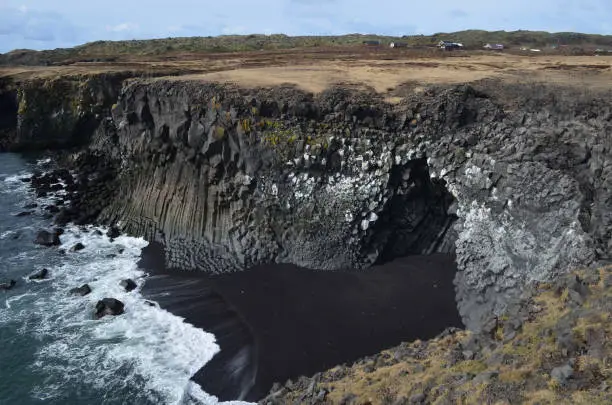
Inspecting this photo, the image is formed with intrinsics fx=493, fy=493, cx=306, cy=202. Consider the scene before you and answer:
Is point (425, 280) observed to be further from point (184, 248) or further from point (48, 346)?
point (48, 346)

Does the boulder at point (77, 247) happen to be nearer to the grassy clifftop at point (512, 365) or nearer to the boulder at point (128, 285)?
the boulder at point (128, 285)

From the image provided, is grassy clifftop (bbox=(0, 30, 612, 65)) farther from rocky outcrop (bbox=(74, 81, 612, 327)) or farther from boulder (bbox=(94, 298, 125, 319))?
boulder (bbox=(94, 298, 125, 319))

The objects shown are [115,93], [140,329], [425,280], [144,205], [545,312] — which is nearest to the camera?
[545,312]

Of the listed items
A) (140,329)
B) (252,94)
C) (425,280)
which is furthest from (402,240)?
(140,329)

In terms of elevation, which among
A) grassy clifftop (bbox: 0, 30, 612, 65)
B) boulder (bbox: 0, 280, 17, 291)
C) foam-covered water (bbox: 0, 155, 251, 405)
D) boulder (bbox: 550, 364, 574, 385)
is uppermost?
grassy clifftop (bbox: 0, 30, 612, 65)

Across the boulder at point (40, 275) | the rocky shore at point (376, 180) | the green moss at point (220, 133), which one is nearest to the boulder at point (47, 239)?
the rocky shore at point (376, 180)

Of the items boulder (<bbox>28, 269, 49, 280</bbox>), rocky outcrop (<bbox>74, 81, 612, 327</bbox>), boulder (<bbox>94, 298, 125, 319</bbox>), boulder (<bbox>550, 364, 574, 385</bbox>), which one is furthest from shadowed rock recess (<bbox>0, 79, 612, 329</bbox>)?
boulder (<bbox>550, 364, 574, 385</bbox>)
